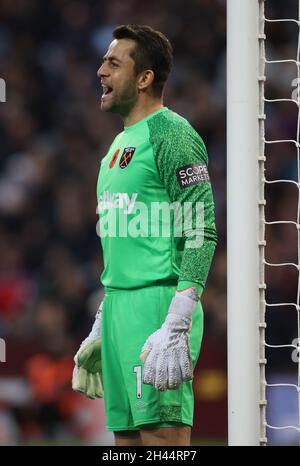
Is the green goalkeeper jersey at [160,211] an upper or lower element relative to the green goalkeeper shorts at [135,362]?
upper

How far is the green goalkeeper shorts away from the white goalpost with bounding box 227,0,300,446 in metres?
0.18

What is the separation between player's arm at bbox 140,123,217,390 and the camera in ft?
10.8

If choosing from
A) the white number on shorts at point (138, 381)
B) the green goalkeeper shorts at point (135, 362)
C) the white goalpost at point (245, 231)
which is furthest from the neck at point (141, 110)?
the white number on shorts at point (138, 381)

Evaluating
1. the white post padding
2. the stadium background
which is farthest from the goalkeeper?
the stadium background

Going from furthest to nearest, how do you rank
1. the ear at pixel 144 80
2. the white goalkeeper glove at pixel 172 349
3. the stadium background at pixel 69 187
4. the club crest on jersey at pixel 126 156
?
the stadium background at pixel 69 187, the ear at pixel 144 80, the club crest on jersey at pixel 126 156, the white goalkeeper glove at pixel 172 349

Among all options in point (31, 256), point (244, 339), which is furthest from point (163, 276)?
point (31, 256)

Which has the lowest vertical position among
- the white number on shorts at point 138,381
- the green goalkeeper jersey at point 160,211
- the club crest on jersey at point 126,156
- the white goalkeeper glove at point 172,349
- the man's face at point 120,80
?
the white number on shorts at point 138,381

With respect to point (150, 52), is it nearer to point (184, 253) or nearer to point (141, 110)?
point (141, 110)

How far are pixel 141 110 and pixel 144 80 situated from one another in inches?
4.2

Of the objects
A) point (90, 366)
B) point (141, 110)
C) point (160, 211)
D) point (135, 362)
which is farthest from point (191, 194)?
point (90, 366)

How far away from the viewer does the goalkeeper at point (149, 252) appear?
337cm

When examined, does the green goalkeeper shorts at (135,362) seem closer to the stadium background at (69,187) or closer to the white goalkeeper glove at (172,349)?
the white goalkeeper glove at (172,349)

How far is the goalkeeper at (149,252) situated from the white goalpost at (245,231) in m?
0.17

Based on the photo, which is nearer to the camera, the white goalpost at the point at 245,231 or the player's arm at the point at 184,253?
the player's arm at the point at 184,253
